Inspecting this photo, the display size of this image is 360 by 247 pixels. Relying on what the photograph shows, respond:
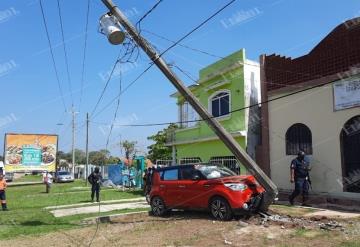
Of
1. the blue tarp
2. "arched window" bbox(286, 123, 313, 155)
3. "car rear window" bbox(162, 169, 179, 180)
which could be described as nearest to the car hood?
"car rear window" bbox(162, 169, 179, 180)

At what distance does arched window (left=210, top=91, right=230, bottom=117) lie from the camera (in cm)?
2175

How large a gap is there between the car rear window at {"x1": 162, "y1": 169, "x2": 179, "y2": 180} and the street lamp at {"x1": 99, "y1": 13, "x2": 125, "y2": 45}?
4.25m

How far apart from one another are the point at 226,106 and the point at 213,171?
8.96 m

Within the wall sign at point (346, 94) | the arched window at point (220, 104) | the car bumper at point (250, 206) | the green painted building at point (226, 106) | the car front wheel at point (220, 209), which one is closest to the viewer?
the car bumper at point (250, 206)

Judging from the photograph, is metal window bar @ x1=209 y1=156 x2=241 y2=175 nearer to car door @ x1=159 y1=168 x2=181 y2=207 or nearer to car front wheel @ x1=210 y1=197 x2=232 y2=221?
car door @ x1=159 y1=168 x2=181 y2=207

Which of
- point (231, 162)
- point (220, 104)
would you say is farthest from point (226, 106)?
point (231, 162)

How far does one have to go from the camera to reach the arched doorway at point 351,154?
569 inches

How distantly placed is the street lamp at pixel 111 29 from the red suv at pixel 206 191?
14.1 ft

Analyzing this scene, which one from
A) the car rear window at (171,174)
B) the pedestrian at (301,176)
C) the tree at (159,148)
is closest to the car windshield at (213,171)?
the car rear window at (171,174)

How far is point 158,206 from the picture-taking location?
14344 millimetres

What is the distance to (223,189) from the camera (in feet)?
39.9

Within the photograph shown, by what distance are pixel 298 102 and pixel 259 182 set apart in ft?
17.7

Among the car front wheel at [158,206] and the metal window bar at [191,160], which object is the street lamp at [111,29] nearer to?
the car front wheel at [158,206]

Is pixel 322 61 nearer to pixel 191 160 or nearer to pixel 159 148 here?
pixel 191 160
